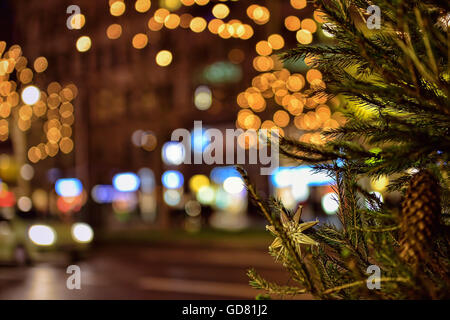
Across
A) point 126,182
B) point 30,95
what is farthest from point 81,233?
point 126,182

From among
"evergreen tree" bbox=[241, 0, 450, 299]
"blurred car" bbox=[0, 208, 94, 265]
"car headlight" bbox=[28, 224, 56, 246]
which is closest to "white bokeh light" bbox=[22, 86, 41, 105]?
"blurred car" bbox=[0, 208, 94, 265]

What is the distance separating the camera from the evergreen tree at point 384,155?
1575 mm

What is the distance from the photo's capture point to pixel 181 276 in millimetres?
12898

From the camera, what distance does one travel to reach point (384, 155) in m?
1.54

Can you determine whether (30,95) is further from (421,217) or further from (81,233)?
(421,217)

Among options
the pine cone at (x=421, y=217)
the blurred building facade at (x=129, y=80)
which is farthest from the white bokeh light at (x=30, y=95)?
the pine cone at (x=421, y=217)

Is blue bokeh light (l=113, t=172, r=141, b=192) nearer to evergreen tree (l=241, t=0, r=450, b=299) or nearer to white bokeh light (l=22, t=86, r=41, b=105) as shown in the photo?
white bokeh light (l=22, t=86, r=41, b=105)

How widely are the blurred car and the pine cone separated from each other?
45.3 ft

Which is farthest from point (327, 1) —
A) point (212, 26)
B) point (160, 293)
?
point (212, 26)

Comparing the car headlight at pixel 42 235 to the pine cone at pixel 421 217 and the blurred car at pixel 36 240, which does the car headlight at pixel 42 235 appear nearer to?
the blurred car at pixel 36 240

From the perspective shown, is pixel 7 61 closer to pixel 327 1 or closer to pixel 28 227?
pixel 28 227

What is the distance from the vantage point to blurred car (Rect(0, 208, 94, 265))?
14156mm

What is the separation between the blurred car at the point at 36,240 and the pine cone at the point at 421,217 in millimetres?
13808
